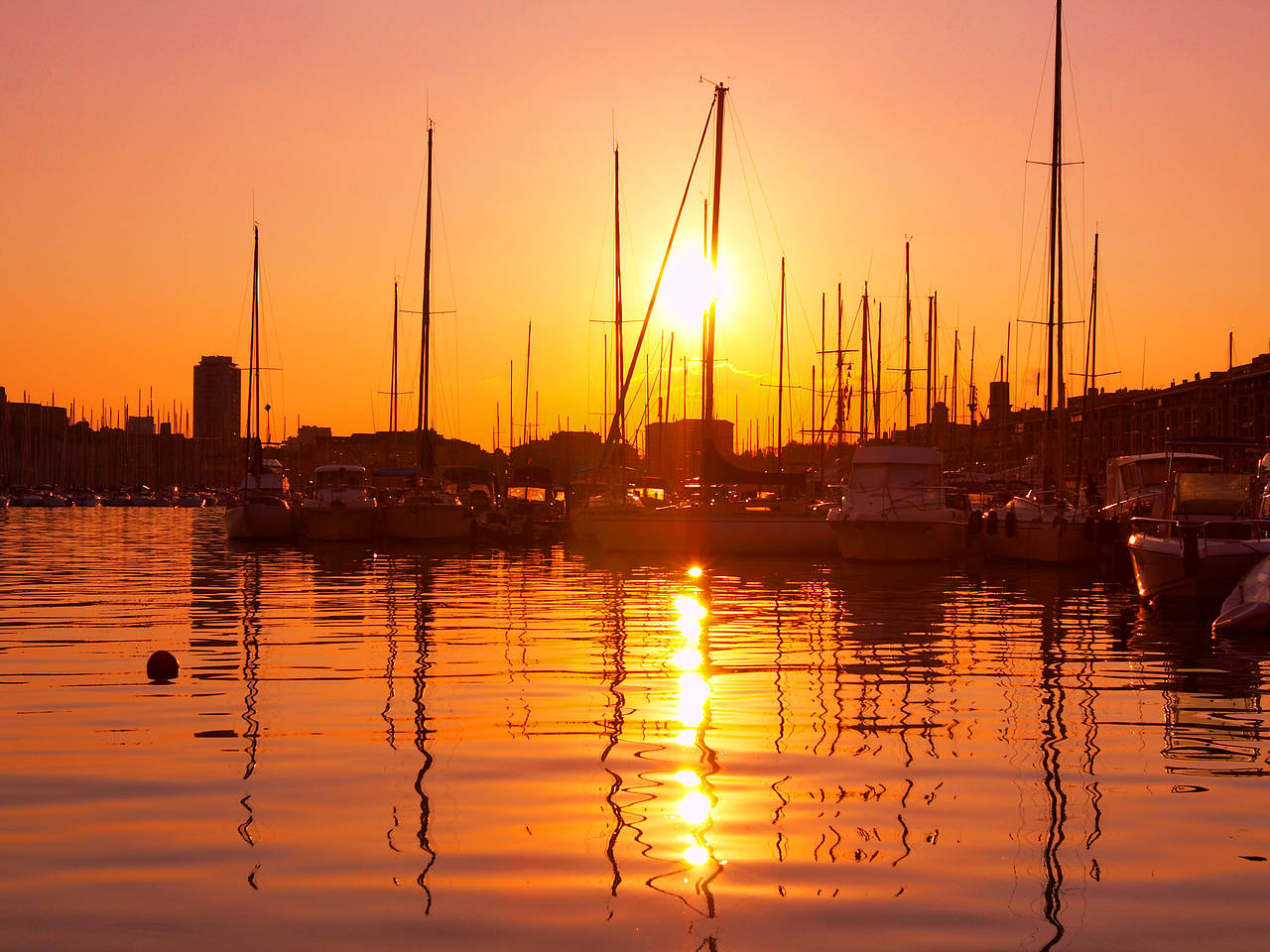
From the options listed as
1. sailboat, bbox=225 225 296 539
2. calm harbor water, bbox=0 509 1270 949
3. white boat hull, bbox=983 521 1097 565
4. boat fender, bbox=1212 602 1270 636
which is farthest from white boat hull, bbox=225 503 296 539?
boat fender, bbox=1212 602 1270 636

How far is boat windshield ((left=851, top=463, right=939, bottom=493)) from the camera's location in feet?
144

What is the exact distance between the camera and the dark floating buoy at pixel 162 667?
54.5ft

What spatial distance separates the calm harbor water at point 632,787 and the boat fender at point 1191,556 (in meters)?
3.53

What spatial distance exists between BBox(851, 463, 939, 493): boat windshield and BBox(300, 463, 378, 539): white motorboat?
70.3 ft

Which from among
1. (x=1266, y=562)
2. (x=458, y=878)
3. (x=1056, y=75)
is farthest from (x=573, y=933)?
(x=1056, y=75)

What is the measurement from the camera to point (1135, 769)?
11289 millimetres

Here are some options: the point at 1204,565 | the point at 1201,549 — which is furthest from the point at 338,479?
the point at 1204,565

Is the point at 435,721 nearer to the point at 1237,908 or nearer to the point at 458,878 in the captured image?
the point at 458,878

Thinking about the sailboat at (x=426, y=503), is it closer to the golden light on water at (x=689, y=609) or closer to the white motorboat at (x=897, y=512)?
the white motorboat at (x=897, y=512)

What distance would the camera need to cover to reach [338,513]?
184 ft

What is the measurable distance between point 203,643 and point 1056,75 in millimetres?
35025

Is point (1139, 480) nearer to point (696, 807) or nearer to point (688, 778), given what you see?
point (688, 778)

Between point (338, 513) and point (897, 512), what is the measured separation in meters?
23.7

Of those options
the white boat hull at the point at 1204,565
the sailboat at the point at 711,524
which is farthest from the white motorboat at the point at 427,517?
the white boat hull at the point at 1204,565
